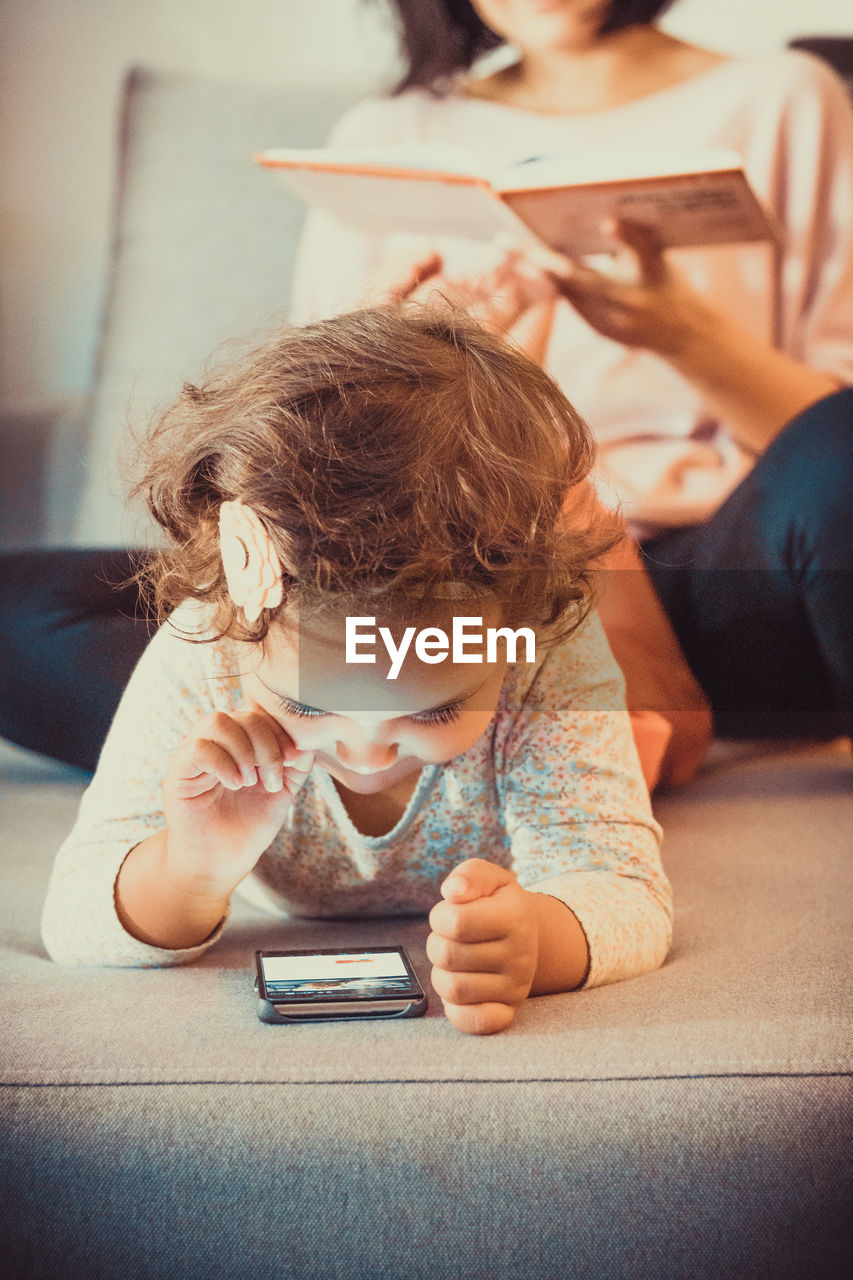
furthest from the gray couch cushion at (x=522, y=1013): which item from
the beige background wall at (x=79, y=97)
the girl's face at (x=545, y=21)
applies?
the girl's face at (x=545, y=21)

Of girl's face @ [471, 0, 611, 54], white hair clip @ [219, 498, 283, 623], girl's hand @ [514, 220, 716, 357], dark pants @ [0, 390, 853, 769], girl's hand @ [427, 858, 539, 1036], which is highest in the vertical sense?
girl's face @ [471, 0, 611, 54]

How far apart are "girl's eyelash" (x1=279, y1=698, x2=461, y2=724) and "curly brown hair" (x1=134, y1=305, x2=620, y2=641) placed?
0.14 ft

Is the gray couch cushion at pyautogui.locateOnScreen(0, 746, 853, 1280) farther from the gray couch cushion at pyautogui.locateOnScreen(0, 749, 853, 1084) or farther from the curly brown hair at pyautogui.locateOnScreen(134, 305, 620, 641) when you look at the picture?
the curly brown hair at pyautogui.locateOnScreen(134, 305, 620, 641)

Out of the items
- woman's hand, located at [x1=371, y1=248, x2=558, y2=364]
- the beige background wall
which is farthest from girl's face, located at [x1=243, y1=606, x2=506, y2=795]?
the beige background wall

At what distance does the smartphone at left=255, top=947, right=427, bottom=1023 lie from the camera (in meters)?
0.57

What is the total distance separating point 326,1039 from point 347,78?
134 cm

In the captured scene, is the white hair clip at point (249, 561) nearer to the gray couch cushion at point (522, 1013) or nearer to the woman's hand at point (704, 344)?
the gray couch cushion at point (522, 1013)

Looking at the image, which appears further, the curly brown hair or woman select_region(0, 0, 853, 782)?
woman select_region(0, 0, 853, 782)

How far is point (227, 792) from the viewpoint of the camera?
628mm

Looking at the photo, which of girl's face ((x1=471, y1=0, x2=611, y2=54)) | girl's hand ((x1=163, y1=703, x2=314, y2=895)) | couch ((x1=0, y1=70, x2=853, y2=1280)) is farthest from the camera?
girl's face ((x1=471, y1=0, x2=611, y2=54))

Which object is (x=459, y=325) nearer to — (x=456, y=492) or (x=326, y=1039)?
(x=456, y=492)

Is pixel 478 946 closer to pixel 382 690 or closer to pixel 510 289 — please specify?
pixel 382 690

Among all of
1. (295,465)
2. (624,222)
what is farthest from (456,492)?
(624,222)

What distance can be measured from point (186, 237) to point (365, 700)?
111 centimetres
